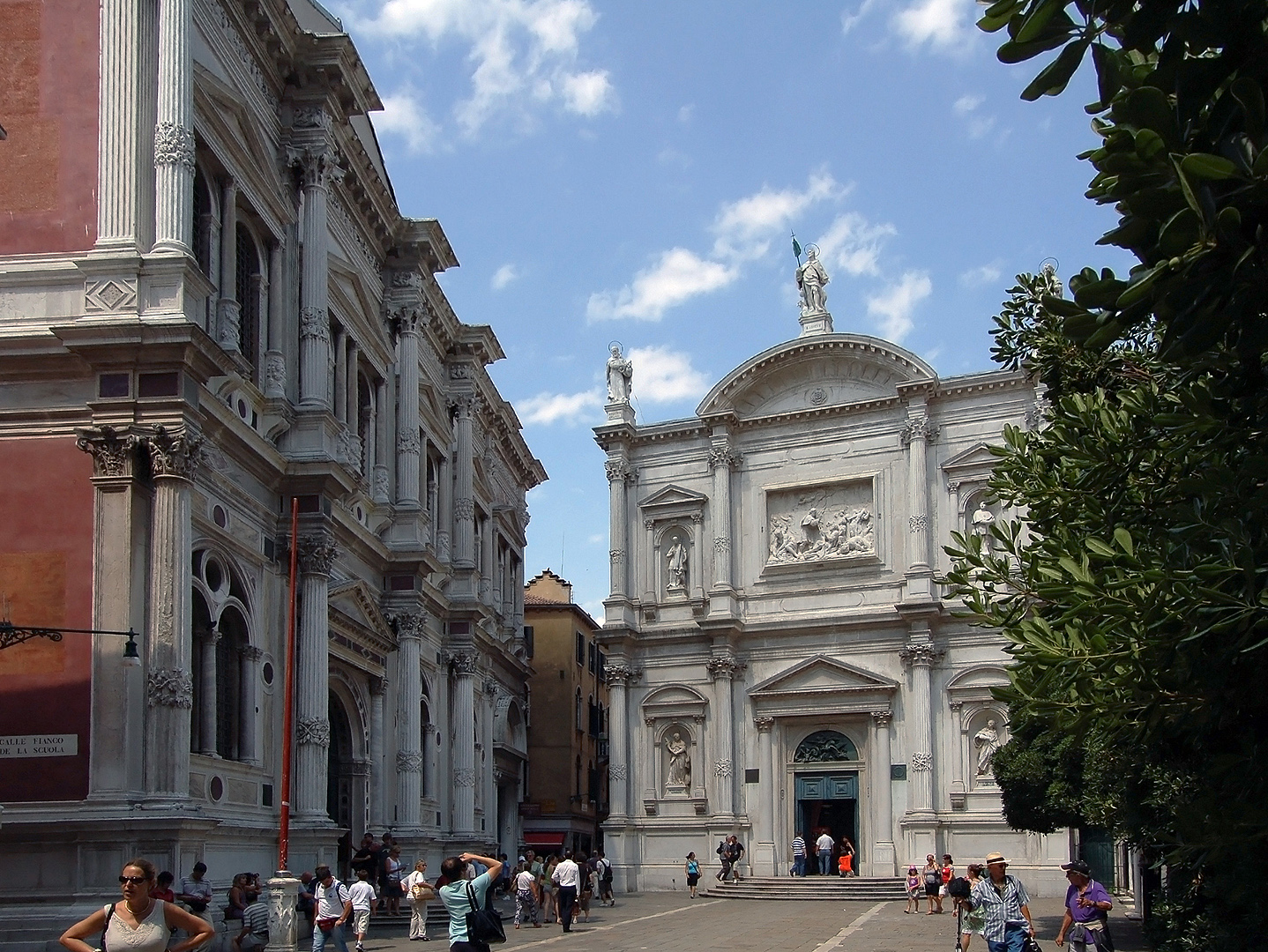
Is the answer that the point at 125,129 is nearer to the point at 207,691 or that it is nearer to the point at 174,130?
the point at 174,130

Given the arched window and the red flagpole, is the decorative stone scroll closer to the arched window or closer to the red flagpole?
the red flagpole

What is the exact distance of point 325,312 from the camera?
28688mm

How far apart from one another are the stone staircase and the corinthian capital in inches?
992

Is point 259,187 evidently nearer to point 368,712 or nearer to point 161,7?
point 161,7

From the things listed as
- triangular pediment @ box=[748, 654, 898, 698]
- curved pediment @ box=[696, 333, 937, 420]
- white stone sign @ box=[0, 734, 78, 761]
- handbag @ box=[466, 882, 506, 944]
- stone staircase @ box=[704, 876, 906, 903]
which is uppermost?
curved pediment @ box=[696, 333, 937, 420]

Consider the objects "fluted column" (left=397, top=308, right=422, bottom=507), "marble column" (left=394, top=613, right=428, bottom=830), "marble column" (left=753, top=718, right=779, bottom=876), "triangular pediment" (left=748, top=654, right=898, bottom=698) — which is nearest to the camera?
"marble column" (left=394, top=613, right=428, bottom=830)

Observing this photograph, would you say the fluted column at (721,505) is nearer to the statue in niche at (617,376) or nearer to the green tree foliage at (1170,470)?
the statue in niche at (617,376)

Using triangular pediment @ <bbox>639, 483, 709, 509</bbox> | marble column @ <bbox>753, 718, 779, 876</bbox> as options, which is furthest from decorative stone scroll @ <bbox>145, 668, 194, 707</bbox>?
triangular pediment @ <bbox>639, 483, 709, 509</bbox>

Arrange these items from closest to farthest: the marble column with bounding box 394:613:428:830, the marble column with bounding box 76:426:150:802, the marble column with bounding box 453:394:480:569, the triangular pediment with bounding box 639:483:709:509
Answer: the marble column with bounding box 76:426:150:802
the marble column with bounding box 394:613:428:830
the marble column with bounding box 453:394:480:569
the triangular pediment with bounding box 639:483:709:509

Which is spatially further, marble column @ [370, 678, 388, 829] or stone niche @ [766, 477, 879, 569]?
stone niche @ [766, 477, 879, 569]

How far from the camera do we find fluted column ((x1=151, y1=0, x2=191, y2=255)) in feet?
71.9

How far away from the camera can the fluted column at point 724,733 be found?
44688mm

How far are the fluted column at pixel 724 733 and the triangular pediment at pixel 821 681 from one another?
81cm

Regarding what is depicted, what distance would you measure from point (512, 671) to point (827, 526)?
11475 millimetres
